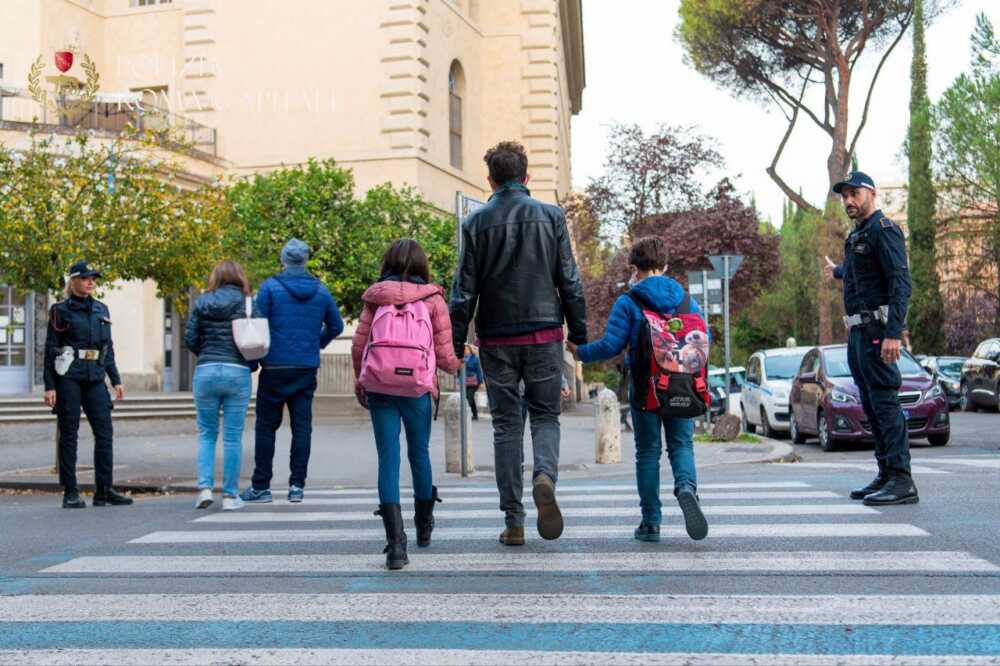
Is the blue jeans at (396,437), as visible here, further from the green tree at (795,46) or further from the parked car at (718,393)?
the green tree at (795,46)

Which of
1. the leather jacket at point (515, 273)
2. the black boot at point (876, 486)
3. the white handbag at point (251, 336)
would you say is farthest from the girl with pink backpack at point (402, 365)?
the black boot at point (876, 486)

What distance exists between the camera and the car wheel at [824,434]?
17.1 m

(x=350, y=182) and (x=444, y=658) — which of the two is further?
(x=350, y=182)

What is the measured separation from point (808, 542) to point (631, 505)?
6.73 ft

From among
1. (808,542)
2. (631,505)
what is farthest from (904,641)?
(631,505)

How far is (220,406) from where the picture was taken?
30.7 ft

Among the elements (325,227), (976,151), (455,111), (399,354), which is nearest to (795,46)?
(976,151)

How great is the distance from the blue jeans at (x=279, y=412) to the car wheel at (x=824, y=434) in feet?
31.8

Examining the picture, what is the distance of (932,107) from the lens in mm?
42375

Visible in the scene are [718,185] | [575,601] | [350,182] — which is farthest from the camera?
[718,185]

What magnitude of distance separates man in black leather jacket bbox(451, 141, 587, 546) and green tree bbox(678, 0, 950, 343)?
3526 centimetres

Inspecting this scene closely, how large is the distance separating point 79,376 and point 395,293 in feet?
15.1

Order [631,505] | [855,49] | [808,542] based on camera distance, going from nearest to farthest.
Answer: [808,542] < [631,505] < [855,49]

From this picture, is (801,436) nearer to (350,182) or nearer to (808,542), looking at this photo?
(350,182)
